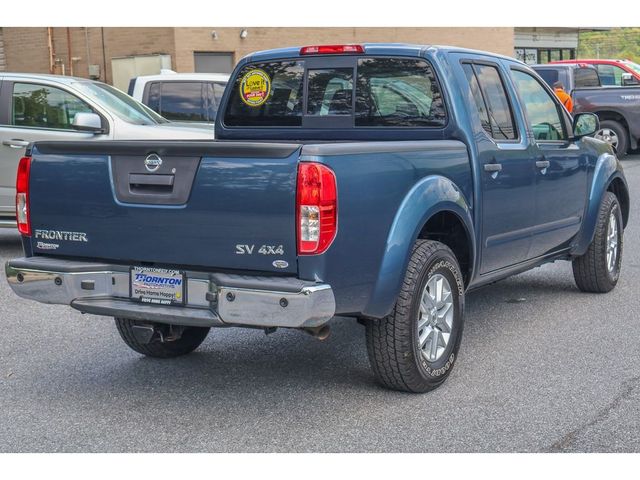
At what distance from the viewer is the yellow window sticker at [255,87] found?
6.59 m

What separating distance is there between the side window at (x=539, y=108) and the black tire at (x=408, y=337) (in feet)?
6.31

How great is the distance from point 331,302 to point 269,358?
5.41ft

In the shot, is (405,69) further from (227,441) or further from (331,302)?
(227,441)

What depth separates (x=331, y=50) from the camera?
20.6ft

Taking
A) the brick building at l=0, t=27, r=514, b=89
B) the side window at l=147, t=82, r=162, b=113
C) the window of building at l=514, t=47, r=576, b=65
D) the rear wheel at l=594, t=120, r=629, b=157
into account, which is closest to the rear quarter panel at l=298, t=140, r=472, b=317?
the side window at l=147, t=82, r=162, b=113

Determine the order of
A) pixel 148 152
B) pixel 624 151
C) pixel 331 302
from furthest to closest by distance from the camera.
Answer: pixel 624 151, pixel 148 152, pixel 331 302

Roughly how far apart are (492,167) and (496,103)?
0.63 meters

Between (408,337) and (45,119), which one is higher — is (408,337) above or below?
below

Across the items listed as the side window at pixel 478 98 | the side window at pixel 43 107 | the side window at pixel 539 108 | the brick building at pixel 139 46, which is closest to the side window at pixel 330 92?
the side window at pixel 478 98

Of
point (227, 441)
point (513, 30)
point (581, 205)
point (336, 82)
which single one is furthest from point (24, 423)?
point (513, 30)

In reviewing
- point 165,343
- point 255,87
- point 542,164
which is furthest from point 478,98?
point 165,343

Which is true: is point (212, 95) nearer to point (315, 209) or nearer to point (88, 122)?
point (88, 122)

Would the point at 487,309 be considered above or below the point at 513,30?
below

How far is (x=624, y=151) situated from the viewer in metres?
20.0
